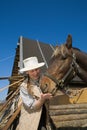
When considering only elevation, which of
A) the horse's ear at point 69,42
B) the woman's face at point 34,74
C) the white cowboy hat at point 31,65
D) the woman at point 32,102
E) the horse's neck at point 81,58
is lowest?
the woman at point 32,102

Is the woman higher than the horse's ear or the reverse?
the reverse

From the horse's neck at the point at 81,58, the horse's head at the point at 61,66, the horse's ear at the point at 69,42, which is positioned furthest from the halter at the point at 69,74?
the horse's ear at the point at 69,42

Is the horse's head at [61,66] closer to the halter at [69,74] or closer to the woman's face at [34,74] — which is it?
the halter at [69,74]

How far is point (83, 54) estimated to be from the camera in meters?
5.73

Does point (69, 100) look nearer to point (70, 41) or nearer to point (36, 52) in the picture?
point (70, 41)

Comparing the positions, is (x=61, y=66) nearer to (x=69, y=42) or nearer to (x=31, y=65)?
(x=69, y=42)

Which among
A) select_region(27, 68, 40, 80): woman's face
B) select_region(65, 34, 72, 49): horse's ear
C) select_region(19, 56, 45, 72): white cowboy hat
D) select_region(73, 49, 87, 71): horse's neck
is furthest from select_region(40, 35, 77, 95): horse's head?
select_region(27, 68, 40, 80): woman's face

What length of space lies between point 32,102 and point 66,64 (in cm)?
190

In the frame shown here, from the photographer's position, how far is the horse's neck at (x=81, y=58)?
223 inches

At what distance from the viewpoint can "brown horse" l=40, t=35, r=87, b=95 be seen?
5324 millimetres

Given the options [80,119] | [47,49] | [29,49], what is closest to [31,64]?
[80,119]

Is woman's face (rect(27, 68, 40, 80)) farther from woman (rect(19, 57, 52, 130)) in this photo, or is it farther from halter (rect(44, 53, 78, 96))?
halter (rect(44, 53, 78, 96))

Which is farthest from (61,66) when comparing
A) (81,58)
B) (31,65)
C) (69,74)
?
(31,65)

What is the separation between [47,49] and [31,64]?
49.0 feet
